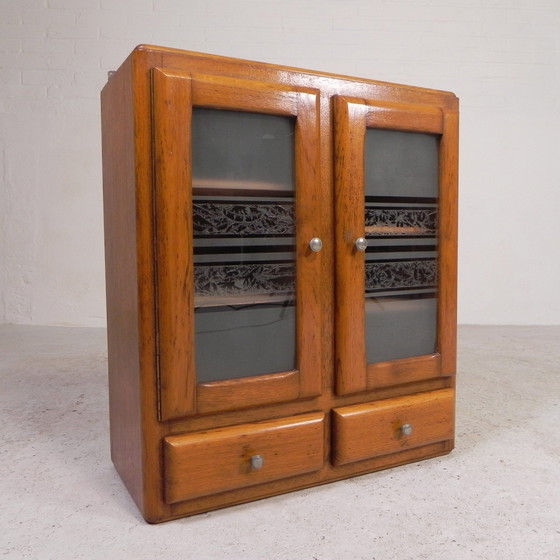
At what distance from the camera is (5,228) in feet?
14.4

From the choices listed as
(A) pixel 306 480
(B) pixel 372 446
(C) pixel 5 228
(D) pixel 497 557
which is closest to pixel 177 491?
(A) pixel 306 480

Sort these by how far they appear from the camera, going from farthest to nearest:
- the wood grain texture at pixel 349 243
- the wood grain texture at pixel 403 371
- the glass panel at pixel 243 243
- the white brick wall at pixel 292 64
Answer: the white brick wall at pixel 292 64 → the wood grain texture at pixel 403 371 → the wood grain texture at pixel 349 243 → the glass panel at pixel 243 243

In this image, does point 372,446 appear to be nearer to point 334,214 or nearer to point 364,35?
point 334,214

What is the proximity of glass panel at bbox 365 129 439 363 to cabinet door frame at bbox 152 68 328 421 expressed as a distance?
0.74 feet

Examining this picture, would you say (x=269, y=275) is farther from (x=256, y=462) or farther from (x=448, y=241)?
(x=448, y=241)

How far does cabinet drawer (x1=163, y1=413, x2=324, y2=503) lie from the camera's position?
4.72 ft

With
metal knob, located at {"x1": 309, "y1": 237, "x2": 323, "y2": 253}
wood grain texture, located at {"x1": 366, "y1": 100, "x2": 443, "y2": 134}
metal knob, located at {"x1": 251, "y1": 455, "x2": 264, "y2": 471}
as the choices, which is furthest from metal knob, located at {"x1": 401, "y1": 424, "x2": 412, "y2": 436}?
wood grain texture, located at {"x1": 366, "y1": 100, "x2": 443, "y2": 134}

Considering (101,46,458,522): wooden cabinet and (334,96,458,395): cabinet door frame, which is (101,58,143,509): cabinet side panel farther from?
(334,96,458,395): cabinet door frame

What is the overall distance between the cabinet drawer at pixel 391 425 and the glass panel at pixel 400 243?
0.15 m

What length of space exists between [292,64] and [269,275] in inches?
129

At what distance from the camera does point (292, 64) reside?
4.38 meters

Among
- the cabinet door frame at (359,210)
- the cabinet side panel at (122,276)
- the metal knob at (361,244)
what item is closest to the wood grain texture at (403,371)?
the cabinet door frame at (359,210)

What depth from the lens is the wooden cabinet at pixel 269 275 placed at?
4.61 feet

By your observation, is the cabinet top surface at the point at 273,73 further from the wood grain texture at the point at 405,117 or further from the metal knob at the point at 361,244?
the metal knob at the point at 361,244
